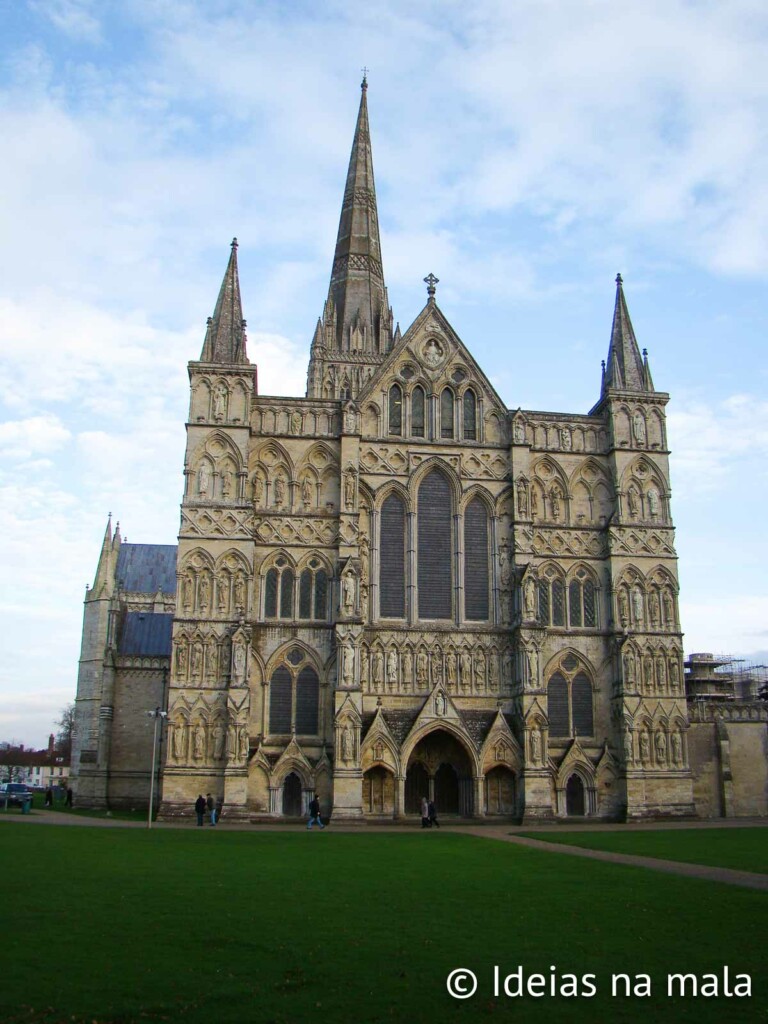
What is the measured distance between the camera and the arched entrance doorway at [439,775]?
46.0 metres

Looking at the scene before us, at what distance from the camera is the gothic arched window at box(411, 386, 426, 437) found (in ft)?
164

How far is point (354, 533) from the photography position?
46469mm

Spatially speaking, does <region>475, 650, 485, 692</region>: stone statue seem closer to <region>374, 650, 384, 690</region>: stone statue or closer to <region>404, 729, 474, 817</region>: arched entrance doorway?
<region>404, 729, 474, 817</region>: arched entrance doorway

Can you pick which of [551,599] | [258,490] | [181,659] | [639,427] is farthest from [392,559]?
[639,427]

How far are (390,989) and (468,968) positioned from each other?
4.70 ft

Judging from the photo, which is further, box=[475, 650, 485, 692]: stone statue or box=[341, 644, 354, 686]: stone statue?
box=[475, 650, 485, 692]: stone statue

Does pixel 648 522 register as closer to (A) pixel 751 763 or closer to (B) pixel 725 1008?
(A) pixel 751 763

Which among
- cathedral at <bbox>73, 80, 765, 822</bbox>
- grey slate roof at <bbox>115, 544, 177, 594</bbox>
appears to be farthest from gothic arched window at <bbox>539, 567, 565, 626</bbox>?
grey slate roof at <bbox>115, 544, 177, 594</bbox>

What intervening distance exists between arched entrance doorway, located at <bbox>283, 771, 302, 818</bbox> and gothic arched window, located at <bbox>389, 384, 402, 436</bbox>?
16.9 metres

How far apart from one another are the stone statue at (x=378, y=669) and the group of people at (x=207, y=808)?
861 centimetres

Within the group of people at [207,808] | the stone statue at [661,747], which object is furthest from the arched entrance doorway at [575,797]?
the group of people at [207,808]

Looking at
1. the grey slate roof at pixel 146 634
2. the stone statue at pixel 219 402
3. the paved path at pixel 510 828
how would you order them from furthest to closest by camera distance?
the grey slate roof at pixel 146 634, the stone statue at pixel 219 402, the paved path at pixel 510 828

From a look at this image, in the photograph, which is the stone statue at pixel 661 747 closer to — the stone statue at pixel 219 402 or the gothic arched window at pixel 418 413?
the gothic arched window at pixel 418 413

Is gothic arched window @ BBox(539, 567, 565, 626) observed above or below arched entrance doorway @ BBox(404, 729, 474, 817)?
above
